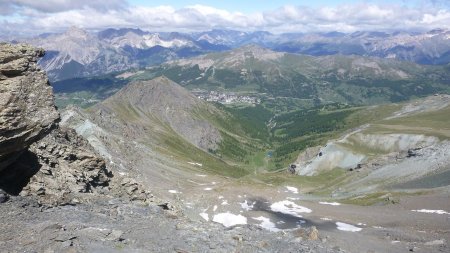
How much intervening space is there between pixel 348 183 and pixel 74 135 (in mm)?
103165

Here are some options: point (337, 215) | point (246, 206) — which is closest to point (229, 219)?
point (246, 206)

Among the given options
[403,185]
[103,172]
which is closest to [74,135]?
[103,172]

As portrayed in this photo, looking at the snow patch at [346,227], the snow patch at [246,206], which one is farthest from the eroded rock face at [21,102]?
the snow patch at [246,206]

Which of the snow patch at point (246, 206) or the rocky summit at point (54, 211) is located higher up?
the rocky summit at point (54, 211)

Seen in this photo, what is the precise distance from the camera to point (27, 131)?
4147 centimetres

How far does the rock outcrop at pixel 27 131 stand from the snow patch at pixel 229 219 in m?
47.1

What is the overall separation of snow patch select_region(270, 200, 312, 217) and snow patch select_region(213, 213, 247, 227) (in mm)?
11822

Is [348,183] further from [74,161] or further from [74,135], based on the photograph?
[74,161]

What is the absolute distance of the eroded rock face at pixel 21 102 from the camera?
39.8 meters

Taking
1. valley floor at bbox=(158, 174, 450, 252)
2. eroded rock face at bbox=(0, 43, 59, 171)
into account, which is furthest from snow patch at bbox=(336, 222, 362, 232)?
eroded rock face at bbox=(0, 43, 59, 171)

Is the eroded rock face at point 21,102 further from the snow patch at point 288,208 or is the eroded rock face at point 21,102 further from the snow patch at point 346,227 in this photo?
the snow patch at point 288,208

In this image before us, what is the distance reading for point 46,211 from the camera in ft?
138

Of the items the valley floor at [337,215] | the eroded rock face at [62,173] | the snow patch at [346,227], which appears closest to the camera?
the eroded rock face at [62,173]

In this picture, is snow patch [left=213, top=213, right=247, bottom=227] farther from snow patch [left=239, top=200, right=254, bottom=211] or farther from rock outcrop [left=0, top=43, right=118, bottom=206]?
rock outcrop [left=0, top=43, right=118, bottom=206]
